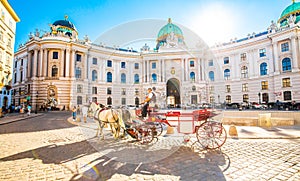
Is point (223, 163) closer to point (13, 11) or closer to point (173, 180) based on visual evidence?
point (173, 180)

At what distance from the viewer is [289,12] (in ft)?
121

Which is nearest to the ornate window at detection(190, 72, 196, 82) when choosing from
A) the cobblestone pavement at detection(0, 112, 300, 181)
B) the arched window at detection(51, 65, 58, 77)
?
the cobblestone pavement at detection(0, 112, 300, 181)

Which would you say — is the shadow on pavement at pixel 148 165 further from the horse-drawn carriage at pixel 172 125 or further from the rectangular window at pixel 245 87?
the rectangular window at pixel 245 87

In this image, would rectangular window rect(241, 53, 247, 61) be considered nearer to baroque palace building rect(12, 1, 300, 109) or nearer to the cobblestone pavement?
baroque palace building rect(12, 1, 300, 109)

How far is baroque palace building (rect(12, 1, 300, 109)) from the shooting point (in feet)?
108

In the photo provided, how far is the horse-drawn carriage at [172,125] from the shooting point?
19.3 ft

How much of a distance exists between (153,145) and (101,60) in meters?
39.7

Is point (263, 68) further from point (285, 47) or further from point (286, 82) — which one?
point (286, 82)

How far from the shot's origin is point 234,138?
7.66 meters

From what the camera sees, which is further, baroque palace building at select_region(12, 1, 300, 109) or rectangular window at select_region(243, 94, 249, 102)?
rectangular window at select_region(243, 94, 249, 102)

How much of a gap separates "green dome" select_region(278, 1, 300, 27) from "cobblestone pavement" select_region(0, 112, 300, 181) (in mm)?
45771

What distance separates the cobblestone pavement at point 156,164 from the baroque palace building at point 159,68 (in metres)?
25.9

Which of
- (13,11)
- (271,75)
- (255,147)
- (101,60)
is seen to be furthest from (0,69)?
(271,75)

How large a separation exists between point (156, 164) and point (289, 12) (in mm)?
51742
